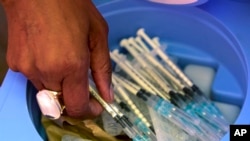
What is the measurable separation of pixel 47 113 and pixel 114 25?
0.28 metres

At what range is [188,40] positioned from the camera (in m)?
0.98

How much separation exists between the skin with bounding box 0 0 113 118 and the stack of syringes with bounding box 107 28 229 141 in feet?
0.45

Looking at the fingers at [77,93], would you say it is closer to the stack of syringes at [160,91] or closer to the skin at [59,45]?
the skin at [59,45]

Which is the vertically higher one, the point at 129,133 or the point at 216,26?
the point at 216,26

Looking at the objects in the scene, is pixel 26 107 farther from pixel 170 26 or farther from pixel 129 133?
pixel 170 26

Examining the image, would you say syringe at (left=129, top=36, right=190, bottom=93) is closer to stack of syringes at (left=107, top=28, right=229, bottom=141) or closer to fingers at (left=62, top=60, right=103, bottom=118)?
stack of syringes at (left=107, top=28, right=229, bottom=141)

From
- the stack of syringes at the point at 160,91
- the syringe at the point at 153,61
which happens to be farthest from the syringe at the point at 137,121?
the syringe at the point at 153,61

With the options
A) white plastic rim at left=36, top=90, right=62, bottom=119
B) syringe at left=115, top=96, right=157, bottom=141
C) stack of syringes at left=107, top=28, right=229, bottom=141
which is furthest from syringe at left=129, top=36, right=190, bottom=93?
white plastic rim at left=36, top=90, right=62, bottom=119

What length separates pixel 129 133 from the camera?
82 centimetres

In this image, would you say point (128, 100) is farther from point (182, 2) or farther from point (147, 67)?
point (182, 2)

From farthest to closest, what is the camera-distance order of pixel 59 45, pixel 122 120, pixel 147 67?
pixel 147 67 < pixel 122 120 < pixel 59 45

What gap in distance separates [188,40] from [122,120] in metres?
0.24

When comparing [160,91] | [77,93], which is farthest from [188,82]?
[77,93]

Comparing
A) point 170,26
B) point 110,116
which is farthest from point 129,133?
point 170,26
